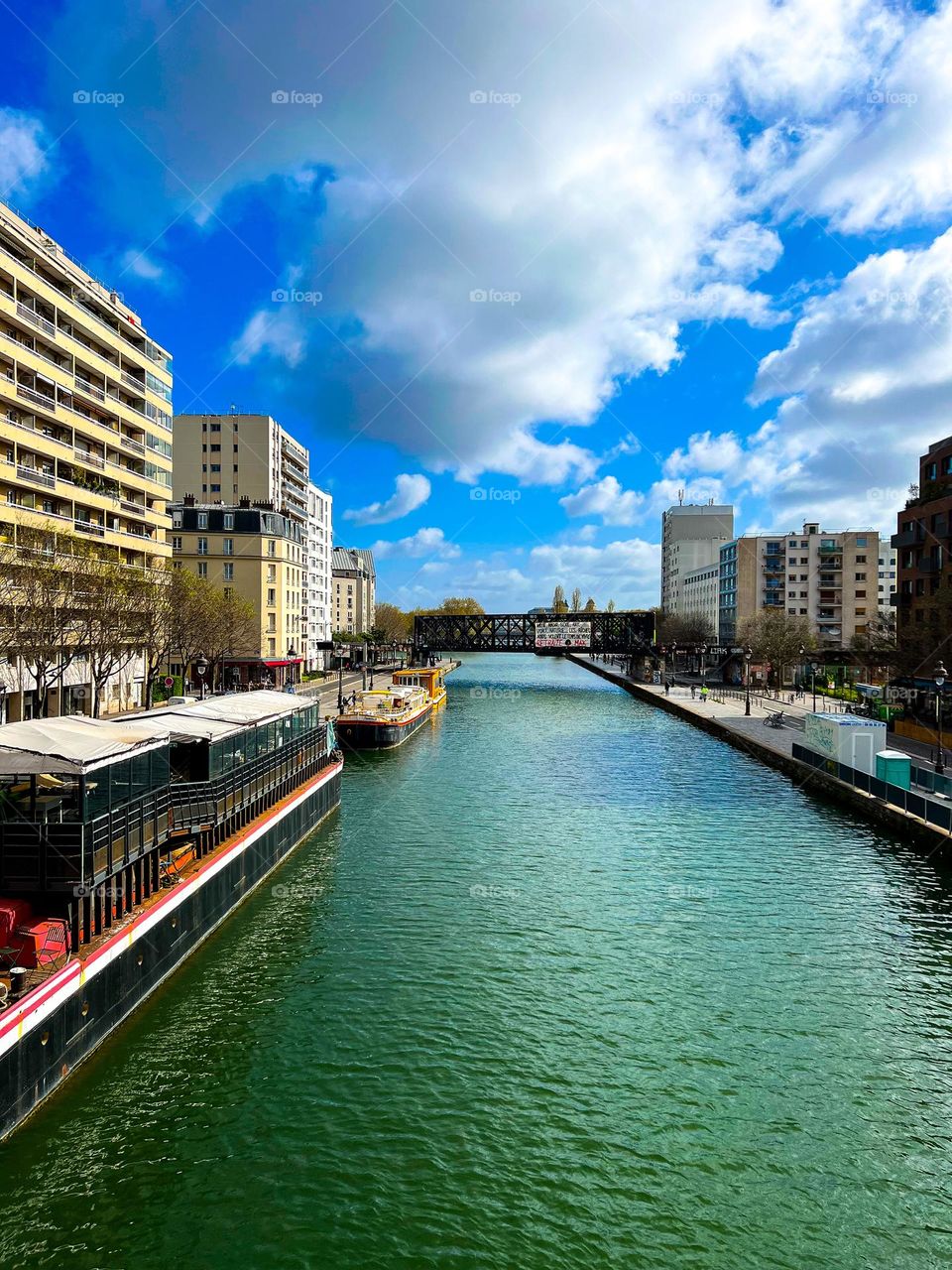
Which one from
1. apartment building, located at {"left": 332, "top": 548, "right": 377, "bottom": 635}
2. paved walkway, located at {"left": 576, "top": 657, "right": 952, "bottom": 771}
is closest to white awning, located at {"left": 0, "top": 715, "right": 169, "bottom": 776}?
paved walkway, located at {"left": 576, "top": 657, "right": 952, "bottom": 771}

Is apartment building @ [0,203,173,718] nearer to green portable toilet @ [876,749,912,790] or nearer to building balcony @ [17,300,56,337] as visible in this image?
building balcony @ [17,300,56,337]

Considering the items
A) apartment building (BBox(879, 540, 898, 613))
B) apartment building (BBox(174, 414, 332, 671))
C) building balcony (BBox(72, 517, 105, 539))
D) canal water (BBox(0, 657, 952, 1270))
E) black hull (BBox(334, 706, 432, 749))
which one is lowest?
canal water (BBox(0, 657, 952, 1270))

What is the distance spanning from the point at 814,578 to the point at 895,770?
397 ft

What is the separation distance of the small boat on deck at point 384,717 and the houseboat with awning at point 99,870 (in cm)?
2842

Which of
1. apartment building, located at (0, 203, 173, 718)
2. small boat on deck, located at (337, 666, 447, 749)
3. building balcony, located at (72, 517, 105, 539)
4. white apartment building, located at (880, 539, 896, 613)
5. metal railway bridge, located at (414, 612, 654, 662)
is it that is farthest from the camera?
white apartment building, located at (880, 539, 896, 613)

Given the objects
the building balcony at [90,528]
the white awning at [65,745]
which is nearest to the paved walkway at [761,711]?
the white awning at [65,745]

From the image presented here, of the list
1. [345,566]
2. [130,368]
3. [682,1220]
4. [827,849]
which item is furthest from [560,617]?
[682,1220]

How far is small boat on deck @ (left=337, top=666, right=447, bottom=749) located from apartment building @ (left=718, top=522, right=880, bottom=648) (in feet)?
288

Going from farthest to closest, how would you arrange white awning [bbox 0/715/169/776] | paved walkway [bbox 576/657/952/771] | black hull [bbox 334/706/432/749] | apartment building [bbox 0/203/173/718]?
black hull [bbox 334/706/432/749]
paved walkway [bbox 576/657/952/771]
apartment building [bbox 0/203/173/718]
white awning [bbox 0/715/169/776]

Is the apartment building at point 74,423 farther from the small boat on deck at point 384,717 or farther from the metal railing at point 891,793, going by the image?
the metal railing at point 891,793

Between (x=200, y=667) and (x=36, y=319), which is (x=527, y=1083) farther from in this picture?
(x=200, y=667)

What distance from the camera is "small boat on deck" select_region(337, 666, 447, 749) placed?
5125 cm

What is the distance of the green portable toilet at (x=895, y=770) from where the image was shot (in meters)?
31.5

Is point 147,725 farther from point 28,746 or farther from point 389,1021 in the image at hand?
point 389,1021
